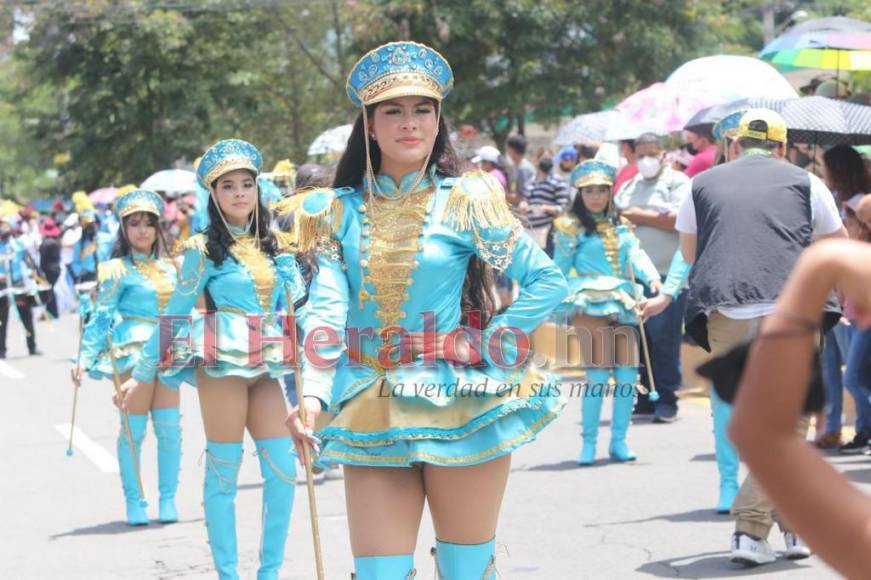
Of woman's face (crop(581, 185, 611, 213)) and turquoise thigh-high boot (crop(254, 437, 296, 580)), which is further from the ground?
woman's face (crop(581, 185, 611, 213))

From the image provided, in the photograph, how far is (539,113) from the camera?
27.5 metres

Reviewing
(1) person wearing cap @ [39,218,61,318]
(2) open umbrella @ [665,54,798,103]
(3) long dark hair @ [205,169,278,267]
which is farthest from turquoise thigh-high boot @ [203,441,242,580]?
(1) person wearing cap @ [39,218,61,318]

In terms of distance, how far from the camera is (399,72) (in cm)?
476

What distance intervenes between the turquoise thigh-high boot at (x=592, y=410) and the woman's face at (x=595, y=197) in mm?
1124

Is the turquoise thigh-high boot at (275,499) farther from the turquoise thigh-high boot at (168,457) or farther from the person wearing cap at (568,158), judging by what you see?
the person wearing cap at (568,158)

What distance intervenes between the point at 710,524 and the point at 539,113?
65.4 feet

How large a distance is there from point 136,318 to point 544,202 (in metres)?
6.83

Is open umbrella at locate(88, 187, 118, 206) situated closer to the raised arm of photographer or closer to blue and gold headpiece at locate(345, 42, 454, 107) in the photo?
blue and gold headpiece at locate(345, 42, 454, 107)

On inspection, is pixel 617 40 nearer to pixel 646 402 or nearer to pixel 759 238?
pixel 646 402

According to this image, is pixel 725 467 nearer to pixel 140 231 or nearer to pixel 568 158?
pixel 140 231

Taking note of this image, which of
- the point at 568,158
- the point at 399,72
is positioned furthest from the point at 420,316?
the point at 568,158

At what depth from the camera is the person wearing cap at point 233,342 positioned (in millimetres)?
6949

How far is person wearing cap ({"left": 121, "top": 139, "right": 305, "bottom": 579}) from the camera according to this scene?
22.8 feet

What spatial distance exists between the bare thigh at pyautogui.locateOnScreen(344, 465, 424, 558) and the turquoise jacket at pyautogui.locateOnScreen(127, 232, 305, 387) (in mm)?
2538
